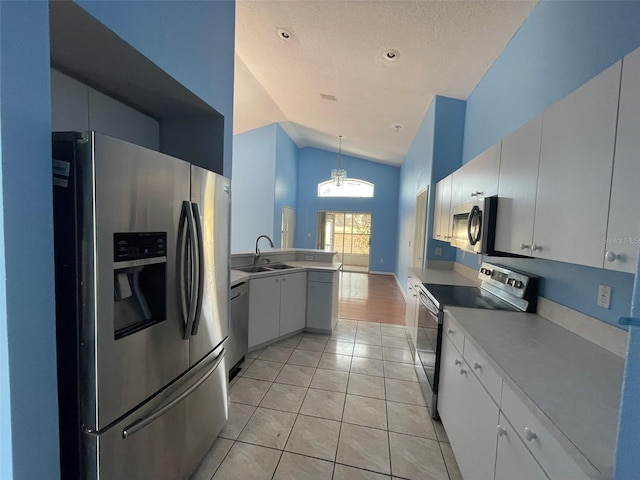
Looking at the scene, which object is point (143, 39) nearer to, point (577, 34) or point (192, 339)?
point (192, 339)

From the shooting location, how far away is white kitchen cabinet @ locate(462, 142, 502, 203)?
6.30 feet

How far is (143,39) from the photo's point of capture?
1.25 m

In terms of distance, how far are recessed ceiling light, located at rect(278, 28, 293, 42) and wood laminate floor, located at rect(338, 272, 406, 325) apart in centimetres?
373

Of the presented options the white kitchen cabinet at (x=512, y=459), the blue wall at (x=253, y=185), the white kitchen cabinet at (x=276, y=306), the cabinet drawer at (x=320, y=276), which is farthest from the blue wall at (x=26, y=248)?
the blue wall at (x=253, y=185)

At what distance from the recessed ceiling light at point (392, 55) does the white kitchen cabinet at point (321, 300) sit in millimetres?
2450

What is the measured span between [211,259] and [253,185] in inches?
252

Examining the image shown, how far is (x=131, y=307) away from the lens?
1.26m

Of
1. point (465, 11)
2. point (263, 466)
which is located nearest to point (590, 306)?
point (263, 466)

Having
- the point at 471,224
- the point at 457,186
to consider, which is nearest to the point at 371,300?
the point at 457,186

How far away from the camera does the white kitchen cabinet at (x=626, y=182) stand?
0.88 meters

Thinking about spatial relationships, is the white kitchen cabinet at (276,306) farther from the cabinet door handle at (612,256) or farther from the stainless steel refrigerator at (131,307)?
the cabinet door handle at (612,256)

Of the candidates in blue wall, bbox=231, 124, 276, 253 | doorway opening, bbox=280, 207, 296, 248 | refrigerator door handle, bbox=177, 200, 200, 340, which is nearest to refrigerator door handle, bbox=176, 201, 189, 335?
refrigerator door handle, bbox=177, 200, 200, 340

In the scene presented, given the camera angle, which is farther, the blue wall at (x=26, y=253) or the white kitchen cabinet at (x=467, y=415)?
the white kitchen cabinet at (x=467, y=415)

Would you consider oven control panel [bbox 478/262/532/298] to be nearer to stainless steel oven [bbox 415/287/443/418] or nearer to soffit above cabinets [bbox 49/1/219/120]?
stainless steel oven [bbox 415/287/443/418]
